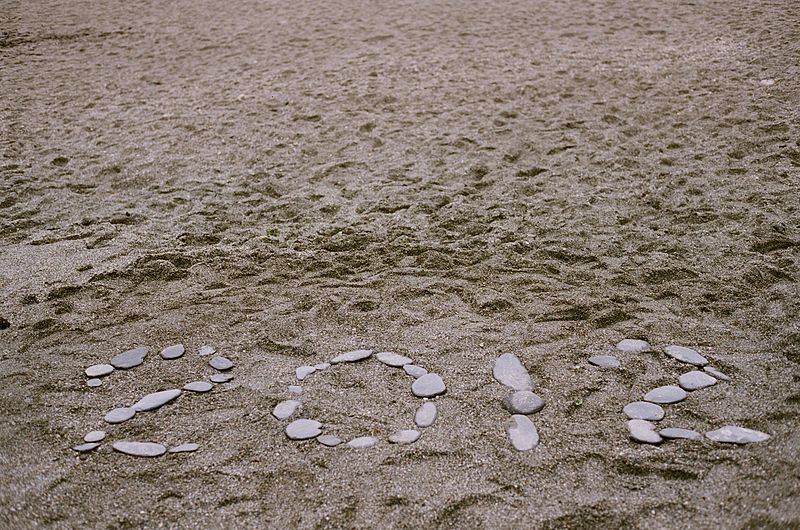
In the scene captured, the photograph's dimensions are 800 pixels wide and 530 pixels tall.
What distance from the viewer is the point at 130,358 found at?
8.65ft

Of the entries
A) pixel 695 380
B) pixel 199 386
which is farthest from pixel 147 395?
pixel 695 380

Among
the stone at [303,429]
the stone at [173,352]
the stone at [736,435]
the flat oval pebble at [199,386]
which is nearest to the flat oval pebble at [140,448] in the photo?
the flat oval pebble at [199,386]

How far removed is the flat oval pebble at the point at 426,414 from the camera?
87.9 inches

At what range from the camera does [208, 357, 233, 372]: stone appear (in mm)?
2562

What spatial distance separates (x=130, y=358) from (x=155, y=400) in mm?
330

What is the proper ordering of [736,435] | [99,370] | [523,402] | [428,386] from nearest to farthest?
[736,435] < [523,402] < [428,386] < [99,370]

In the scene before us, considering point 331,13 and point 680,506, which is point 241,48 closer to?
point 331,13

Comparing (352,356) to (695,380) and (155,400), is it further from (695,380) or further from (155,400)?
(695,380)

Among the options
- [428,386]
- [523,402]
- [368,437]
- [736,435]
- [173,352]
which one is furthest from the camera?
[173,352]

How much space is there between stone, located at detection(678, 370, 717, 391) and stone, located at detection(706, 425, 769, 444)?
0.24 meters

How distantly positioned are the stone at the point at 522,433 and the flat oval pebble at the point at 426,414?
258 mm

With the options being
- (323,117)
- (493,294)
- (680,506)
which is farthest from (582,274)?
(323,117)

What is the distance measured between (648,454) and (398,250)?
170cm

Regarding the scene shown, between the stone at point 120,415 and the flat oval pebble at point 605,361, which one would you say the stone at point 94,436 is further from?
the flat oval pebble at point 605,361
